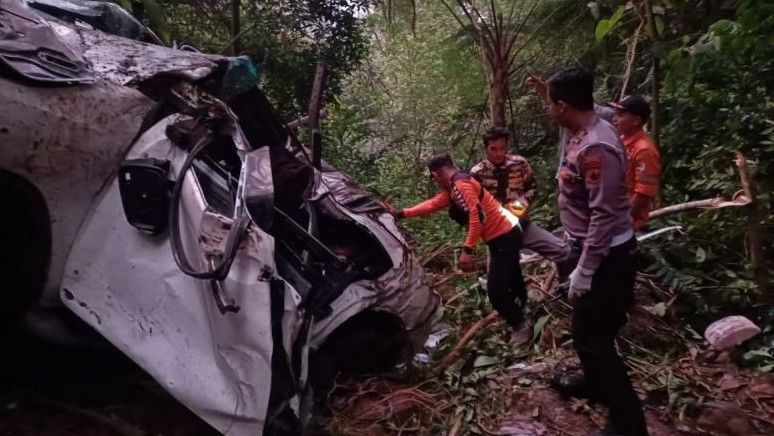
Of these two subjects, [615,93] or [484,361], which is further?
[615,93]

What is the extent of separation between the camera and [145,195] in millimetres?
2783

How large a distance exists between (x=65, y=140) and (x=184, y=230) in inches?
25.6

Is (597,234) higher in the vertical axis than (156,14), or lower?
lower

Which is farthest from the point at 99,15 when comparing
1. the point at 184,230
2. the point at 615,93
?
the point at 615,93

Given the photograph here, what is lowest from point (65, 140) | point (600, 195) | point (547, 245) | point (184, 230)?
point (547, 245)

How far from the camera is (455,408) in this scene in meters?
3.51

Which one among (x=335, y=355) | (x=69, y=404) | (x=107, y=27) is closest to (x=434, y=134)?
(x=107, y=27)

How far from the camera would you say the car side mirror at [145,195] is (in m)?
2.77

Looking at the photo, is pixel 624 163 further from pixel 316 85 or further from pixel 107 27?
pixel 107 27

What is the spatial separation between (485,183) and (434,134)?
5.18 m

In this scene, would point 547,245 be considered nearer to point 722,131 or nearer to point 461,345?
point 461,345

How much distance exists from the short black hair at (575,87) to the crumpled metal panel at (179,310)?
1405 millimetres

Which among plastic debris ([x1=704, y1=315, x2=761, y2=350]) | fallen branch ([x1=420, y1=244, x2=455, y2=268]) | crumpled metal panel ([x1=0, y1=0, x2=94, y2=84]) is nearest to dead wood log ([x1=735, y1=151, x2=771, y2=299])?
plastic debris ([x1=704, y1=315, x2=761, y2=350])

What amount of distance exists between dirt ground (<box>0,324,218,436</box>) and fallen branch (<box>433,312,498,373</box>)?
146 cm
